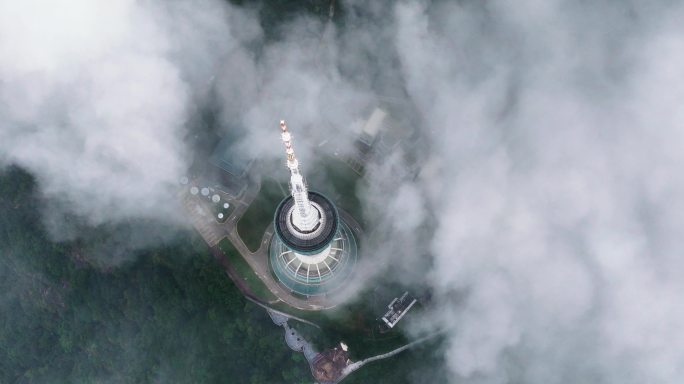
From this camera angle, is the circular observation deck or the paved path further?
the paved path

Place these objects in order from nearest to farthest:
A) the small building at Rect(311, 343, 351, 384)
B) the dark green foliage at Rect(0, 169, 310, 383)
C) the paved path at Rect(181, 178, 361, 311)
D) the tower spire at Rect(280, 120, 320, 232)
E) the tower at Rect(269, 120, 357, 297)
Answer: the tower spire at Rect(280, 120, 320, 232) < the tower at Rect(269, 120, 357, 297) < the small building at Rect(311, 343, 351, 384) < the dark green foliage at Rect(0, 169, 310, 383) < the paved path at Rect(181, 178, 361, 311)

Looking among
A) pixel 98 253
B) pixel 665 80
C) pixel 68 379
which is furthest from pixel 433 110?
pixel 68 379

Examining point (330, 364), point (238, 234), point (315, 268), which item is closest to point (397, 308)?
point (330, 364)

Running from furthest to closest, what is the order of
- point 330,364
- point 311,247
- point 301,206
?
1. point 330,364
2. point 311,247
3. point 301,206

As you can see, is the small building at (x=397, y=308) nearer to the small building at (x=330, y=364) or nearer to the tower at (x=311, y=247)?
the small building at (x=330, y=364)

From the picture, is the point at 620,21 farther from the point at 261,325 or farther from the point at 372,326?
the point at 261,325

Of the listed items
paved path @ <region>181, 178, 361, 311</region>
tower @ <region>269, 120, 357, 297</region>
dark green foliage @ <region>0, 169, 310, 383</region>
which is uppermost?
tower @ <region>269, 120, 357, 297</region>

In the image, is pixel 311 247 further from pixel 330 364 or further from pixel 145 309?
pixel 145 309

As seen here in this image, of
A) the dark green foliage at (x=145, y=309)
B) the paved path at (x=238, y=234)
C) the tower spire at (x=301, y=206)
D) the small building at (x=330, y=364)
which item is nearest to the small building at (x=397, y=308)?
the small building at (x=330, y=364)

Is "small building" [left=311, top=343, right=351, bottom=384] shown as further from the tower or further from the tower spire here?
the tower spire

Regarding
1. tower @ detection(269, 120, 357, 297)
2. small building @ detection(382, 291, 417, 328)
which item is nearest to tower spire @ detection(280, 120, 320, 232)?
tower @ detection(269, 120, 357, 297)
